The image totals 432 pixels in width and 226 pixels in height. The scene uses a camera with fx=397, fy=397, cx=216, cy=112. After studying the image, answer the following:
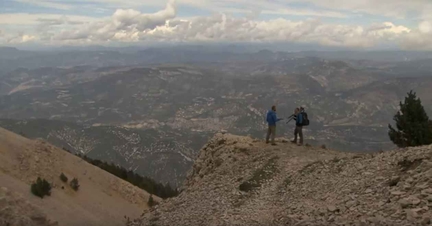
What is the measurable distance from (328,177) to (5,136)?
31.3m

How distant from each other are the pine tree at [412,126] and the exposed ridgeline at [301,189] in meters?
6.10

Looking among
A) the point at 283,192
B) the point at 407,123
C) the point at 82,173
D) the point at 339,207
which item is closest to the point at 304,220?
the point at 339,207

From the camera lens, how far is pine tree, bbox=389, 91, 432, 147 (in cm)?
2719

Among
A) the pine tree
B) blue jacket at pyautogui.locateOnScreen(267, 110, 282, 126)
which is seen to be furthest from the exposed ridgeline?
the pine tree

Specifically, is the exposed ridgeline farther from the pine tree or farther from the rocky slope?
the rocky slope

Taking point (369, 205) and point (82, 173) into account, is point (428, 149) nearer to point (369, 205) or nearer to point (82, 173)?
point (369, 205)

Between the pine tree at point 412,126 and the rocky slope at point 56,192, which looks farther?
the pine tree at point 412,126

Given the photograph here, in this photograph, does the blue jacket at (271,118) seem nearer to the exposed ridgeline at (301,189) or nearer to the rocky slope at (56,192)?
the exposed ridgeline at (301,189)

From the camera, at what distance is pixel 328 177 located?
65.1ft

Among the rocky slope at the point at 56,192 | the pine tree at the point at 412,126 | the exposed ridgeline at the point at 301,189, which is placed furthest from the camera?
the pine tree at the point at 412,126

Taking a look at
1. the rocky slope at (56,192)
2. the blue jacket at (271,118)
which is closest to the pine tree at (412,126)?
the blue jacket at (271,118)

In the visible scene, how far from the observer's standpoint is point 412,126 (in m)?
28.3

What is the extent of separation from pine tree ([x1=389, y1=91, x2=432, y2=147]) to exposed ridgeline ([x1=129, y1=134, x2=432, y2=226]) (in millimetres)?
6102

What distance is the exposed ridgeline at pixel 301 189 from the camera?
44.3 ft
